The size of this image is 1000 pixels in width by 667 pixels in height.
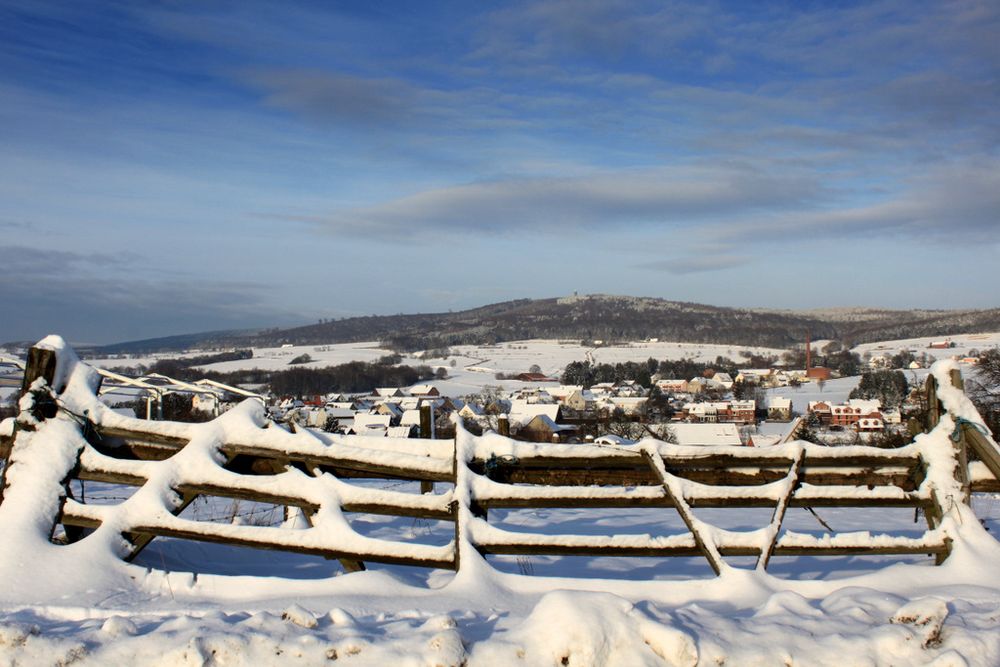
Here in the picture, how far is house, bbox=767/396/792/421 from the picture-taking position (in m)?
79.2

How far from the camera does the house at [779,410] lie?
7919 cm

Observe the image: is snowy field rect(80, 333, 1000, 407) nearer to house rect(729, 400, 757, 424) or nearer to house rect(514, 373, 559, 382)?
house rect(514, 373, 559, 382)

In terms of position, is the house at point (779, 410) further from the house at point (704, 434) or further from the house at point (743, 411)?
the house at point (704, 434)

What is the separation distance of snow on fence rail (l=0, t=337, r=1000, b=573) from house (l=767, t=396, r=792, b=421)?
76.3 m

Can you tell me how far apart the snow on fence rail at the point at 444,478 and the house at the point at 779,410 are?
76.3 m

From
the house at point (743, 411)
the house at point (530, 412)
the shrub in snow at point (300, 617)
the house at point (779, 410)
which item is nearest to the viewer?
the shrub in snow at point (300, 617)

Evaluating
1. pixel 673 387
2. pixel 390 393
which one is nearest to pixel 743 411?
pixel 673 387

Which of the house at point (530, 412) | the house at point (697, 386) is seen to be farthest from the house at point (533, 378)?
the house at point (530, 412)

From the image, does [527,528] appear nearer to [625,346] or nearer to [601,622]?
[601,622]

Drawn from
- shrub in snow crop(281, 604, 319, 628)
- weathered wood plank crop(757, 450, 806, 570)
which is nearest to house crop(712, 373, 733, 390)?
weathered wood plank crop(757, 450, 806, 570)

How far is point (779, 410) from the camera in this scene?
82000 mm

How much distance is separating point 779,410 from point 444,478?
8292cm

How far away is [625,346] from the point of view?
19738 cm

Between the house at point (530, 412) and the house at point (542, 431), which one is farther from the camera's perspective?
the house at point (530, 412)
